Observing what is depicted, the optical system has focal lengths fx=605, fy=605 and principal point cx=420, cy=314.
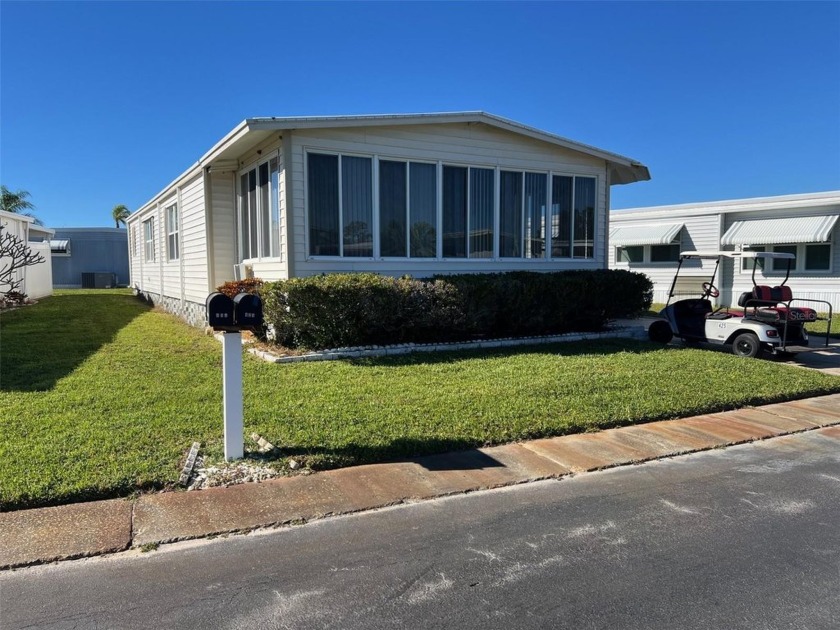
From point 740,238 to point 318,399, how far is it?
17.6m

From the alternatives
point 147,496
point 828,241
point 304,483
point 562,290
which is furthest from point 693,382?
point 828,241

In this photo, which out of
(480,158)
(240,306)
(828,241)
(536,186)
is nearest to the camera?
(240,306)

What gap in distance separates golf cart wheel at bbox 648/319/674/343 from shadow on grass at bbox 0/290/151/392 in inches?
376

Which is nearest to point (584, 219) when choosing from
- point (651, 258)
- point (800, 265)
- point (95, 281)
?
point (800, 265)

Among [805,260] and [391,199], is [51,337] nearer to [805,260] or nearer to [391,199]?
[391,199]

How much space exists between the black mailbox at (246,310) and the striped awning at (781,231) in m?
16.7

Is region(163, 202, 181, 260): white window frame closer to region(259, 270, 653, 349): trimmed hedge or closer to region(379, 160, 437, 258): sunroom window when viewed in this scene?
region(379, 160, 437, 258): sunroom window

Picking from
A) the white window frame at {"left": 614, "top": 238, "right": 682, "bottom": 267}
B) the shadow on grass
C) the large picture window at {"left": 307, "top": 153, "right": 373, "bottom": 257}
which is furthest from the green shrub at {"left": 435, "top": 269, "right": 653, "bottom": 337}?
the white window frame at {"left": 614, "top": 238, "right": 682, "bottom": 267}

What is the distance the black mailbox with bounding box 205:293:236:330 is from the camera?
15.4 feet

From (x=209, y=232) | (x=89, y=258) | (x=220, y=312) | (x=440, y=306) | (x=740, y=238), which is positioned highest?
(x=740, y=238)

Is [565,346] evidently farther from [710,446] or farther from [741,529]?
[741,529]

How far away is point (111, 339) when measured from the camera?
10688mm

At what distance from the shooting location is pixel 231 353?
4.93 meters

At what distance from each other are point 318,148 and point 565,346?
5.29 metres
